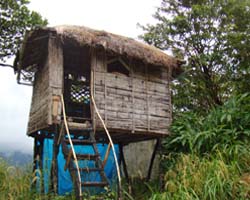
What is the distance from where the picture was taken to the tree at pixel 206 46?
38.6 feet

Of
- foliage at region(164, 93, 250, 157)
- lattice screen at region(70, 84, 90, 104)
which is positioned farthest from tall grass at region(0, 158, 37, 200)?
foliage at region(164, 93, 250, 157)

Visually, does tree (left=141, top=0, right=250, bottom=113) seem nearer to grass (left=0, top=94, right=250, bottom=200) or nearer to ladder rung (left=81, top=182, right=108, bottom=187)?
grass (left=0, top=94, right=250, bottom=200)

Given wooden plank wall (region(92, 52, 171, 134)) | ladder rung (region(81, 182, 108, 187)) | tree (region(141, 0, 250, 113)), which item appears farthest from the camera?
tree (region(141, 0, 250, 113))

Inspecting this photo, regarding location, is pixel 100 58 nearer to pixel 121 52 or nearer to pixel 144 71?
pixel 121 52

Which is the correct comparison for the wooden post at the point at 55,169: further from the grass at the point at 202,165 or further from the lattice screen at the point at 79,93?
the lattice screen at the point at 79,93

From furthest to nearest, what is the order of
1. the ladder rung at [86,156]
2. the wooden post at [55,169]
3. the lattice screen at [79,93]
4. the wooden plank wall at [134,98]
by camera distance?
the lattice screen at [79,93], the wooden plank wall at [134,98], the wooden post at [55,169], the ladder rung at [86,156]

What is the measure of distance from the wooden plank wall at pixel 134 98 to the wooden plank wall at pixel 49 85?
0.84m

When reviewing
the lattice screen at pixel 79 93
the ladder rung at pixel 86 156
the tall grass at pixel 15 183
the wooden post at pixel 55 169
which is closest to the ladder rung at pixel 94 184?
the ladder rung at pixel 86 156

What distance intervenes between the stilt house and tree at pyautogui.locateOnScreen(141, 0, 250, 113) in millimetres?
2493

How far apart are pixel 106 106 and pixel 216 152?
261cm

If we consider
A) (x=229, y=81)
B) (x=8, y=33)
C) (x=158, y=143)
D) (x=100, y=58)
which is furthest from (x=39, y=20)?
(x=229, y=81)

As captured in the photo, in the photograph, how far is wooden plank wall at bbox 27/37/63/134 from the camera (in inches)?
303

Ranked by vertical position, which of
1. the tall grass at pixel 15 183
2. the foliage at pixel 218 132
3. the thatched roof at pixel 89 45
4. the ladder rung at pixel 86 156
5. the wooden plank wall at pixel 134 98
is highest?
the thatched roof at pixel 89 45

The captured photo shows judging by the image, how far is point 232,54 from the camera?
11648 millimetres
